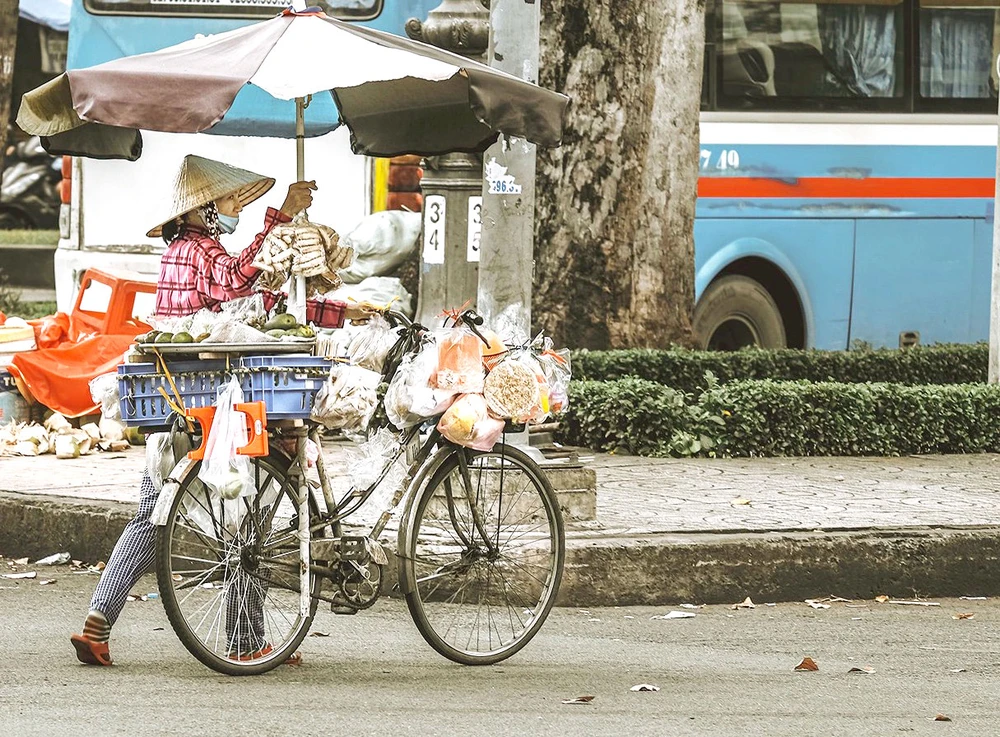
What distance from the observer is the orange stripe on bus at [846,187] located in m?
12.5

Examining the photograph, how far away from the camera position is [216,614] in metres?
5.18

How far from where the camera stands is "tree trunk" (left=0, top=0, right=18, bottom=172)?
13414mm

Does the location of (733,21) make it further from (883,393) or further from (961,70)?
(883,393)

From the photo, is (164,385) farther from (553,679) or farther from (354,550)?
(553,679)

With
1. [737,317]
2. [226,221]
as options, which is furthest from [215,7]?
[226,221]

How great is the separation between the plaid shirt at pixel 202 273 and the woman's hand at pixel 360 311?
264mm

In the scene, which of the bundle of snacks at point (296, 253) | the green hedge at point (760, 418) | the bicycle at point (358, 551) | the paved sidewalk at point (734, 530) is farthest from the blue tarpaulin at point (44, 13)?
the bicycle at point (358, 551)

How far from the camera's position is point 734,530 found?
691 centimetres

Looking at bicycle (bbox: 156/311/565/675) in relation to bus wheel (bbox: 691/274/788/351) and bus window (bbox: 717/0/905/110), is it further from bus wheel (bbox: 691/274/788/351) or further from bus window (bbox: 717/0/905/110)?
bus window (bbox: 717/0/905/110)

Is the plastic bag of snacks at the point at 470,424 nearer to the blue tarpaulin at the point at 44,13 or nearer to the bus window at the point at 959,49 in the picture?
the bus window at the point at 959,49

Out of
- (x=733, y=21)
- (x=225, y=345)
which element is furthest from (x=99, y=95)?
(x=733, y=21)

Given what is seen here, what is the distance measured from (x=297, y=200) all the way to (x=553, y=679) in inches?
70.0

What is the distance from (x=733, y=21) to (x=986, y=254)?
275cm

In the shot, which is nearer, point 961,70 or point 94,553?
point 94,553
